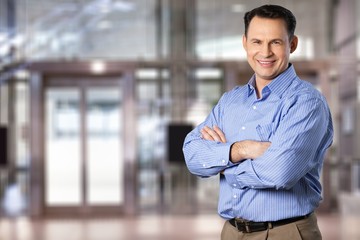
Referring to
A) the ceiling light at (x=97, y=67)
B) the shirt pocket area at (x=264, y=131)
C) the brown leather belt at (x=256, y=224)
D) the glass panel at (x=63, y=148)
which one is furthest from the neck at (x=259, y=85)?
the glass panel at (x=63, y=148)

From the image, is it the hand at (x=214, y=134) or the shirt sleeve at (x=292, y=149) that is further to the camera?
the hand at (x=214, y=134)

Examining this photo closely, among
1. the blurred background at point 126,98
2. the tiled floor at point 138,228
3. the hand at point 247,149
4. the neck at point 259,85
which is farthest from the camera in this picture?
the blurred background at point 126,98

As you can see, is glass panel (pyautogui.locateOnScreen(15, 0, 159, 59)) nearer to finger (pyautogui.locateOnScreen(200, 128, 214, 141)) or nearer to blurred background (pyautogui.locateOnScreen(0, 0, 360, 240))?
blurred background (pyautogui.locateOnScreen(0, 0, 360, 240))

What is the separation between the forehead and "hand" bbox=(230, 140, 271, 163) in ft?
1.28

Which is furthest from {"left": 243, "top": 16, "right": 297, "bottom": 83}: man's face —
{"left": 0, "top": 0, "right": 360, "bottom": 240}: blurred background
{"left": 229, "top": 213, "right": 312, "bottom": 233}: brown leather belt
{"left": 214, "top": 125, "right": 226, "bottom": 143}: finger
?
{"left": 0, "top": 0, "right": 360, "bottom": 240}: blurred background

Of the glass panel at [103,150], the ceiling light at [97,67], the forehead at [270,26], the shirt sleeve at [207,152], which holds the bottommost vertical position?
the glass panel at [103,150]

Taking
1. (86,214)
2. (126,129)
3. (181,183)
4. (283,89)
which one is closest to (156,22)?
(126,129)

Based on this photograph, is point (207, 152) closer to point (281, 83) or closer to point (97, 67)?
point (281, 83)

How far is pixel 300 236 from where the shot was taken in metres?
2.10

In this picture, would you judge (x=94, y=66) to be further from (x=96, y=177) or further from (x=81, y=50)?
(x=96, y=177)

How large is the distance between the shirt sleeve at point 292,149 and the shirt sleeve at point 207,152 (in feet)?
0.33

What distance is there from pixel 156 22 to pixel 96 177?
10.5 ft

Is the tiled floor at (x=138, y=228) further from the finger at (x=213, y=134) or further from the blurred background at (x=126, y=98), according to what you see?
the finger at (x=213, y=134)

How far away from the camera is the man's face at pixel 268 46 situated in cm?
212
